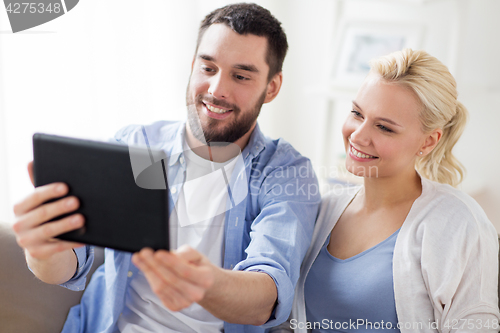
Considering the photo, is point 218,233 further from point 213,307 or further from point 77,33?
point 77,33

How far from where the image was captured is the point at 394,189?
1075 millimetres

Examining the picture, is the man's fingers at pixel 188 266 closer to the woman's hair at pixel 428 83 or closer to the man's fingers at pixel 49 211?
the man's fingers at pixel 49 211

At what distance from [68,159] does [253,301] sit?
42cm

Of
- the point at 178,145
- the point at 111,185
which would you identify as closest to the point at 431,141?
the point at 178,145

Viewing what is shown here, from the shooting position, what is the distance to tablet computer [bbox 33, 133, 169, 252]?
62 centimetres

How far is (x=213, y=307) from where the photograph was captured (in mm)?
742

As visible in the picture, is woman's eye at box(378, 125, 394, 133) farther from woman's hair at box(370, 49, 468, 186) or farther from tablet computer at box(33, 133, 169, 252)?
tablet computer at box(33, 133, 169, 252)

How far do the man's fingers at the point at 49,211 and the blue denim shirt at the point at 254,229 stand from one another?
291 millimetres

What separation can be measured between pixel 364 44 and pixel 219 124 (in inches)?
43.4

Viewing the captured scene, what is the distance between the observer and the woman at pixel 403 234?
91cm

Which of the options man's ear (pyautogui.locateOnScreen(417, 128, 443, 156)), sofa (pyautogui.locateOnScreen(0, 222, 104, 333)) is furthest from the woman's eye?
sofa (pyautogui.locateOnScreen(0, 222, 104, 333))

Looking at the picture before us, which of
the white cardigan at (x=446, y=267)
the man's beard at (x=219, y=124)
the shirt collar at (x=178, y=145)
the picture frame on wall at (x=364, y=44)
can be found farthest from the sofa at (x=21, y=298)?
the picture frame on wall at (x=364, y=44)

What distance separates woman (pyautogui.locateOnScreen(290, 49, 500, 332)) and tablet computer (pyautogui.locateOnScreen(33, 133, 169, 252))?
56 centimetres

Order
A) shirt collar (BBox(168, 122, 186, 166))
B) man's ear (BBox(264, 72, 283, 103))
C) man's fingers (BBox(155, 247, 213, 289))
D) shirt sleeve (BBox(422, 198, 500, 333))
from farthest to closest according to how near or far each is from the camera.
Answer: man's ear (BBox(264, 72, 283, 103)) < shirt collar (BBox(168, 122, 186, 166)) < shirt sleeve (BBox(422, 198, 500, 333)) < man's fingers (BBox(155, 247, 213, 289))
